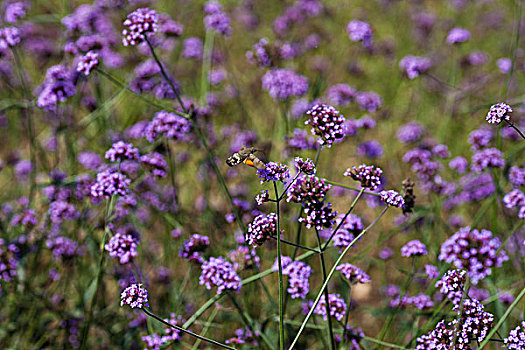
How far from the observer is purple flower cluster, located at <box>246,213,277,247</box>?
72.9 inches

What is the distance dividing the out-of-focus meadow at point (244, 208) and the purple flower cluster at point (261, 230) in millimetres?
15

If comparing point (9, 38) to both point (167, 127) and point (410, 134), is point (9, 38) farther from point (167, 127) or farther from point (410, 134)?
point (410, 134)

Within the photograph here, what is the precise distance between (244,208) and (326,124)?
1.24 m

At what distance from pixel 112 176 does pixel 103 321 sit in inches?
48.8

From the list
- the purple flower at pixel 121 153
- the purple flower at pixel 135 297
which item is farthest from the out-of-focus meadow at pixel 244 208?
the purple flower at pixel 135 297

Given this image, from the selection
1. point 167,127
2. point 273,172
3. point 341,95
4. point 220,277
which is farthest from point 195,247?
point 341,95

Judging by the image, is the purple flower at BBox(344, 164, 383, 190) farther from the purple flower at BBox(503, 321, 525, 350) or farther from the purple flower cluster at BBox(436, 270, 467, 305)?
the purple flower at BBox(503, 321, 525, 350)

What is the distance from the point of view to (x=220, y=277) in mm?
2350

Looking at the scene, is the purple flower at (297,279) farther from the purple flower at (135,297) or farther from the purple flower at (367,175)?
the purple flower at (135,297)

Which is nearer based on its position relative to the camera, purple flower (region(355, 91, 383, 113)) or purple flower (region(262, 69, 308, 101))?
purple flower (region(262, 69, 308, 101))

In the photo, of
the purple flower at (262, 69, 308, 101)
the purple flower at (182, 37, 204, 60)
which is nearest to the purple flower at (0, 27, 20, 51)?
the purple flower at (182, 37, 204, 60)

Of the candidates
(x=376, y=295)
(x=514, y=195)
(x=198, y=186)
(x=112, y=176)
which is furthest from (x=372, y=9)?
(x=112, y=176)

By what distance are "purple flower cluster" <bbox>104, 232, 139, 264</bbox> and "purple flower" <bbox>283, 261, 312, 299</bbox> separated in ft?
2.65

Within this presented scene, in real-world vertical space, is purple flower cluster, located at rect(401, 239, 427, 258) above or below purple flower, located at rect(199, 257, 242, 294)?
above
